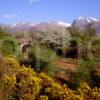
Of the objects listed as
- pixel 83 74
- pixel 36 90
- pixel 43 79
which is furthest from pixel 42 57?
pixel 36 90

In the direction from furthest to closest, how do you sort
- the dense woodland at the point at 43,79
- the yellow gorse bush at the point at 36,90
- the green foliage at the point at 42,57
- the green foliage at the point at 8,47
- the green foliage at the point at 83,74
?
the green foliage at the point at 8,47
the green foliage at the point at 42,57
the green foliage at the point at 83,74
the dense woodland at the point at 43,79
the yellow gorse bush at the point at 36,90

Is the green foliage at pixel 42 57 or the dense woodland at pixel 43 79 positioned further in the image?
the green foliage at pixel 42 57

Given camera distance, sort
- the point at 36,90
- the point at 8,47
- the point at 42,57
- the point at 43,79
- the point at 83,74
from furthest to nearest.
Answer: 1. the point at 8,47
2. the point at 42,57
3. the point at 83,74
4. the point at 43,79
5. the point at 36,90

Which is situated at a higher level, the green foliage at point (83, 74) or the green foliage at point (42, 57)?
the green foliage at point (42, 57)

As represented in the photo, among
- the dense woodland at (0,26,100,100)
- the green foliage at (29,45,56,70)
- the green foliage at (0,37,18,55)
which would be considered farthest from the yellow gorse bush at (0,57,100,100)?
the green foliage at (0,37,18,55)

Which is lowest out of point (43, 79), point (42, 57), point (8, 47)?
point (43, 79)

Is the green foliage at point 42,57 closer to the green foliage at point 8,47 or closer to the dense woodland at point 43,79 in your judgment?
the dense woodland at point 43,79

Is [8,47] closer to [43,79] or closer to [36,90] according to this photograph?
[43,79]

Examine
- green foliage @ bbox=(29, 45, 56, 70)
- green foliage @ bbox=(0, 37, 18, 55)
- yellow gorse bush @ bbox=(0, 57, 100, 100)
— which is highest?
green foliage @ bbox=(0, 37, 18, 55)

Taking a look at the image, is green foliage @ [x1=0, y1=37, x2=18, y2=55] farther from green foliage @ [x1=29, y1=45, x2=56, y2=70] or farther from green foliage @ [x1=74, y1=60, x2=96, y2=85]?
green foliage @ [x1=74, y1=60, x2=96, y2=85]

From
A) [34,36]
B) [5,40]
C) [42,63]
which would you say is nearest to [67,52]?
[34,36]

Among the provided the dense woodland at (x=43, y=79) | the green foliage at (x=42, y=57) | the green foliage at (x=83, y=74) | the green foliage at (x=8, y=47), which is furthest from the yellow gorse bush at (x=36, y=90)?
the green foliage at (x=8, y=47)

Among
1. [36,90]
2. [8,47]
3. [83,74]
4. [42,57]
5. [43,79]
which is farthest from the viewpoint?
[8,47]

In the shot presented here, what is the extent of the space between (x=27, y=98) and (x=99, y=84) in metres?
3.32
